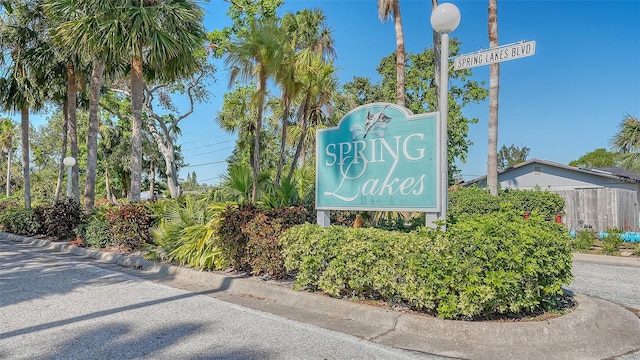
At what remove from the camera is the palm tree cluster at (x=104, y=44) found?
11.3m

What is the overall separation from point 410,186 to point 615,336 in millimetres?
2651

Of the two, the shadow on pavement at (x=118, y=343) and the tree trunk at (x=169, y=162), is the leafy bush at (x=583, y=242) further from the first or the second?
the tree trunk at (x=169, y=162)

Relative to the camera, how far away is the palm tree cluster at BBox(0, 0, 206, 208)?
37.2 feet

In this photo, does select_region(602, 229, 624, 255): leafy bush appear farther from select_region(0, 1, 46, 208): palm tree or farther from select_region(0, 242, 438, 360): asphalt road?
select_region(0, 1, 46, 208): palm tree

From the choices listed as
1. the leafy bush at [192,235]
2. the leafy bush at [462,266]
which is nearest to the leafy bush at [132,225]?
the leafy bush at [192,235]

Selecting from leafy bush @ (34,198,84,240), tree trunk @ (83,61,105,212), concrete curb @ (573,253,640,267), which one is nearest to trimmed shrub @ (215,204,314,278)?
concrete curb @ (573,253,640,267)

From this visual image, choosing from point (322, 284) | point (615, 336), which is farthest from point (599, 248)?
point (322, 284)

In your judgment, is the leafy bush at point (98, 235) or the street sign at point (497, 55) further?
the leafy bush at point (98, 235)

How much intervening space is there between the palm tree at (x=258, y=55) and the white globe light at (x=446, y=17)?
428 centimetres

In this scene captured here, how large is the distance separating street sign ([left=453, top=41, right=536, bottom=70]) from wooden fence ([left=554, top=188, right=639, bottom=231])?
13.4m

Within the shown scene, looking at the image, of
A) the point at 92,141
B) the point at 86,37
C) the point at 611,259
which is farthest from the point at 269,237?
the point at 92,141

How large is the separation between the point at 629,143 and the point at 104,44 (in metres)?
16.7

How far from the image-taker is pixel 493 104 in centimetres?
1451

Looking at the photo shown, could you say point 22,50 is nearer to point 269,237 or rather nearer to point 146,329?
point 269,237
